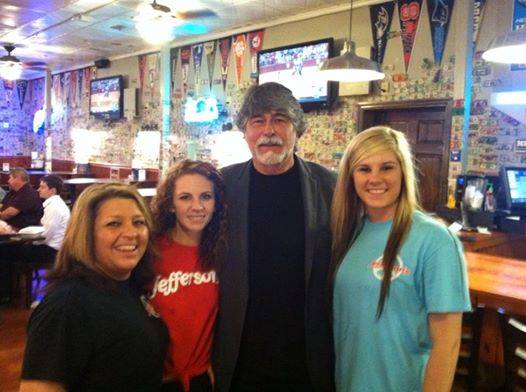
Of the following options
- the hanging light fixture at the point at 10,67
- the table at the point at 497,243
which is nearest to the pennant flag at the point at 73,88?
the hanging light fixture at the point at 10,67

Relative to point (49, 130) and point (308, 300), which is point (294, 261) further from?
point (49, 130)

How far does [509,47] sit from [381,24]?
2.86 m

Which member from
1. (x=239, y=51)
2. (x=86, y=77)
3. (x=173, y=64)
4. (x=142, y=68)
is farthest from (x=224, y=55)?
(x=86, y=77)

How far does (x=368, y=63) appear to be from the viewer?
14.0 ft

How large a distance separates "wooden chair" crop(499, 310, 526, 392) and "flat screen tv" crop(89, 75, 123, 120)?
928 cm

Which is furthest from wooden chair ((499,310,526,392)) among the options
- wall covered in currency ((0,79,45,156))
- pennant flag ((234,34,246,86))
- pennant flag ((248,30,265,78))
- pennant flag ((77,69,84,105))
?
wall covered in currency ((0,79,45,156))

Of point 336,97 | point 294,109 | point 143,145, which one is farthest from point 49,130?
point 294,109

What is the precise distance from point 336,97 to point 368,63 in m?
2.05

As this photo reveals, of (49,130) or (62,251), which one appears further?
(49,130)

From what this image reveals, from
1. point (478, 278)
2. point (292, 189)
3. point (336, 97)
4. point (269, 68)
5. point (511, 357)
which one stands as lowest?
→ point (511, 357)

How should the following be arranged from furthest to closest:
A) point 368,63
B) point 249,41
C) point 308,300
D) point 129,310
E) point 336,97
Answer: point 249,41, point 336,97, point 368,63, point 308,300, point 129,310

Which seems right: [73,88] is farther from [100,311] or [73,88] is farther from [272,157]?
[100,311]

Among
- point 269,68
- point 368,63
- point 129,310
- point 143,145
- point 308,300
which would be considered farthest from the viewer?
point 143,145

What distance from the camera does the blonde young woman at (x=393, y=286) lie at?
4.64ft
